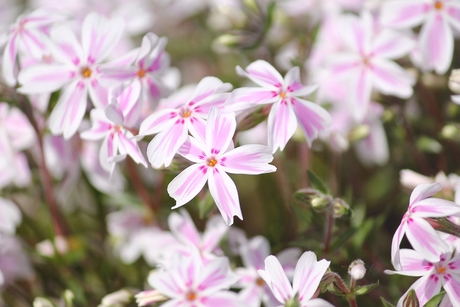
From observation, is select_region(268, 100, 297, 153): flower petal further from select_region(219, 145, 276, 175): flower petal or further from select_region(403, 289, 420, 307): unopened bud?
select_region(403, 289, 420, 307): unopened bud

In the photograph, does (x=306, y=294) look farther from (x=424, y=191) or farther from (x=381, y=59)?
(x=381, y=59)

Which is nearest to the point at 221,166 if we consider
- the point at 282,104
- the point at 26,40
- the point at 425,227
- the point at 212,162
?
the point at 212,162

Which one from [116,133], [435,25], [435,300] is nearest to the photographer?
[435,300]

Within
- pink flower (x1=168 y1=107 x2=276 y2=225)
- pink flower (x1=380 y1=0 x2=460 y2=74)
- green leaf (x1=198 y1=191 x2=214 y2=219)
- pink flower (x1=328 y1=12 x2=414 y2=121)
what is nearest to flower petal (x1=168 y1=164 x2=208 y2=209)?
pink flower (x1=168 y1=107 x2=276 y2=225)

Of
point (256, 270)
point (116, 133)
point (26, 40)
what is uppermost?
point (26, 40)

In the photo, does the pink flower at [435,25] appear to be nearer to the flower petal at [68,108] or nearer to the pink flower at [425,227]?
the pink flower at [425,227]

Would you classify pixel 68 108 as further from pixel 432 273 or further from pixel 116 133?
pixel 432 273
